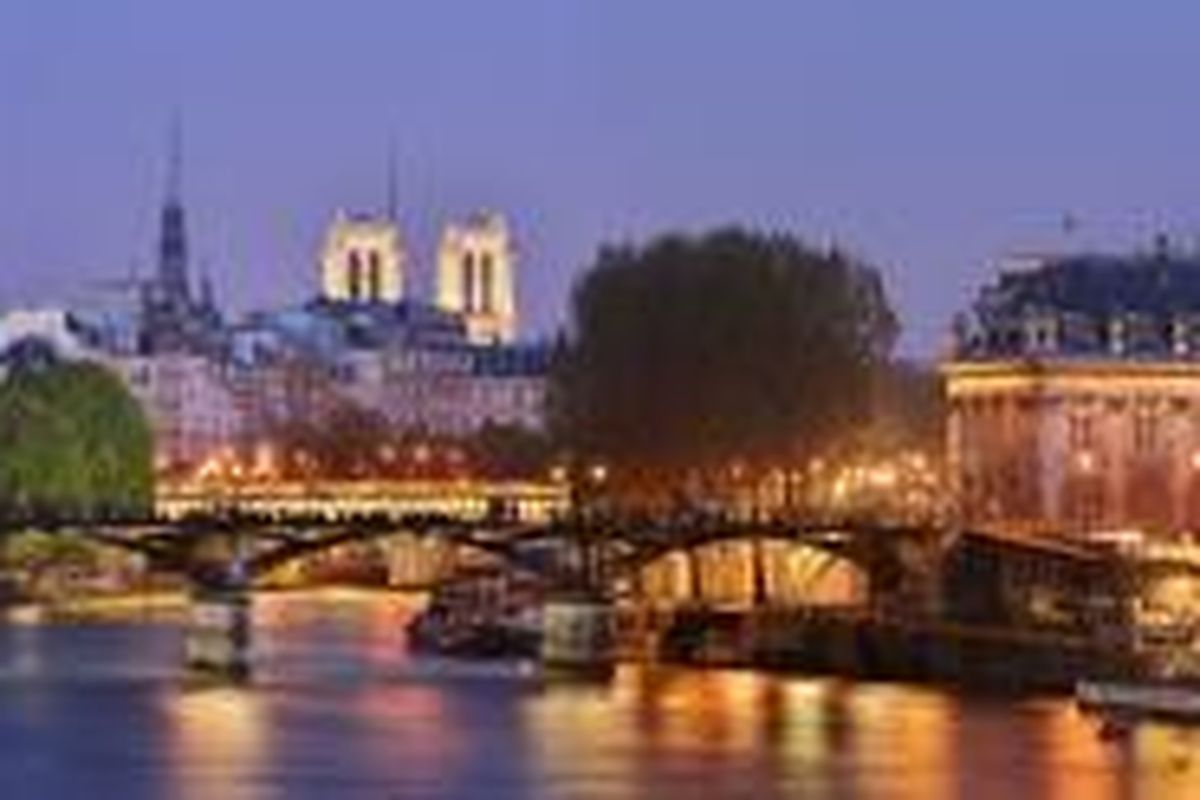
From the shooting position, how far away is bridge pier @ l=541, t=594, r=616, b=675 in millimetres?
59875

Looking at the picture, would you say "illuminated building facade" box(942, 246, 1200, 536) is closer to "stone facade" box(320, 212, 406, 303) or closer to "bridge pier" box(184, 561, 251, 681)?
"bridge pier" box(184, 561, 251, 681)

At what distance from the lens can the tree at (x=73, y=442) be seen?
77894 millimetres

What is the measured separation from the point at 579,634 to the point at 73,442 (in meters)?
21.2

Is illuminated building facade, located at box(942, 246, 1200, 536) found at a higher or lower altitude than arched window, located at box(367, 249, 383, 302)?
lower

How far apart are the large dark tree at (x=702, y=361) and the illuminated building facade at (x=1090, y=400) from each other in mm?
2005

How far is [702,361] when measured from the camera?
233 ft

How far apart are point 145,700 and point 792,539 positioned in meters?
10.6

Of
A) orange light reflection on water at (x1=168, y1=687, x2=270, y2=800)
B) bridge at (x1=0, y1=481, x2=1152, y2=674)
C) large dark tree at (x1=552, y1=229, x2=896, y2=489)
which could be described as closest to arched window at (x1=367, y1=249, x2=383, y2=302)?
large dark tree at (x1=552, y1=229, x2=896, y2=489)

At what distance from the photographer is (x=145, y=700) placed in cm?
5488

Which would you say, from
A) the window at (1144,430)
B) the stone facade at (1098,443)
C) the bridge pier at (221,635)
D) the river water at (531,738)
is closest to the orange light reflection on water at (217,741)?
the river water at (531,738)

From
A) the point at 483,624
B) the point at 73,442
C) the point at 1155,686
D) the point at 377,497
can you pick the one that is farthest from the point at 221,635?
the point at 377,497

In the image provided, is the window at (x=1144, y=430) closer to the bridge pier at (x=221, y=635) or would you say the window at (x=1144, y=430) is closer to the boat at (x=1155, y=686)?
the bridge pier at (x=221, y=635)

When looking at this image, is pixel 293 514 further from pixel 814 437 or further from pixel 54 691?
pixel 54 691

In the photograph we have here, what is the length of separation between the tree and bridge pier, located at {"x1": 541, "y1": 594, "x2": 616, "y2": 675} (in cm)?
1283
